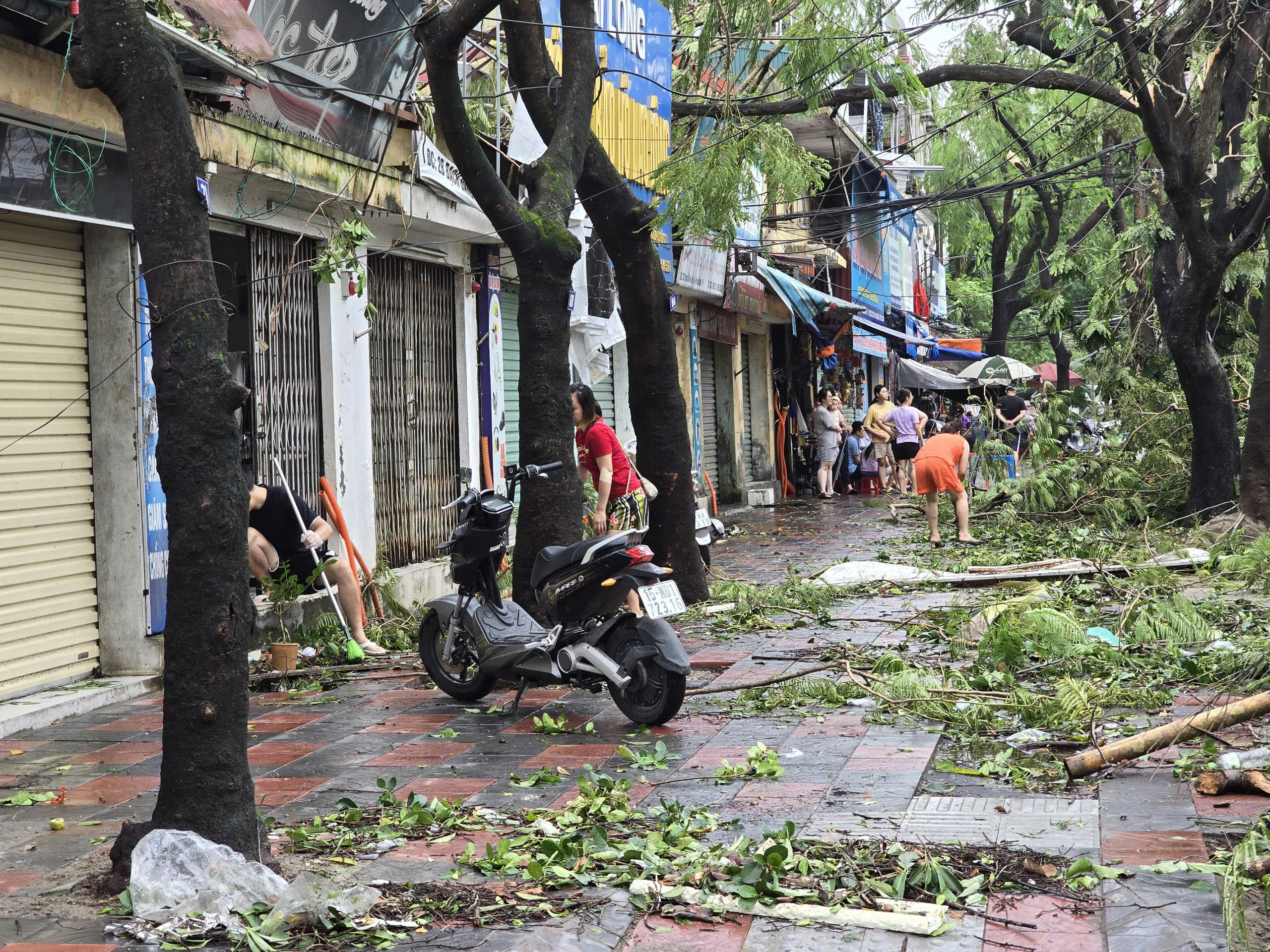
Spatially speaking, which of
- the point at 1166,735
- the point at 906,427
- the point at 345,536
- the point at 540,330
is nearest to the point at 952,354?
the point at 906,427

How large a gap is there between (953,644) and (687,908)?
435 centimetres

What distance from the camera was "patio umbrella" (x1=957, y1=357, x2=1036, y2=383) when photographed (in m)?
32.1

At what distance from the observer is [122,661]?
7688 millimetres

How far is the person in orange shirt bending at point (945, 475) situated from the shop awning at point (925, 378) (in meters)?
19.1

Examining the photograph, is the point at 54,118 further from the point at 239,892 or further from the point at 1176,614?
the point at 1176,614

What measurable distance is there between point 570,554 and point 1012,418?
13.2 m

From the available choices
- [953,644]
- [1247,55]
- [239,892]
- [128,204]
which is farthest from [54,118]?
[1247,55]

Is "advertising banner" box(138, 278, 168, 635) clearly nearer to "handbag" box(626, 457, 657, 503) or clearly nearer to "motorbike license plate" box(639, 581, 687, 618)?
"motorbike license plate" box(639, 581, 687, 618)

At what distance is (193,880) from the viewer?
386cm

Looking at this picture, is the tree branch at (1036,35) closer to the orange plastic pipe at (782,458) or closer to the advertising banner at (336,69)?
the advertising banner at (336,69)

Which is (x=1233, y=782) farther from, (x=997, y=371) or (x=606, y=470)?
(x=997, y=371)

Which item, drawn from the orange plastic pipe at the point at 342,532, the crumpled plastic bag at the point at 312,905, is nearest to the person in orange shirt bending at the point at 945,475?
the orange plastic pipe at the point at 342,532

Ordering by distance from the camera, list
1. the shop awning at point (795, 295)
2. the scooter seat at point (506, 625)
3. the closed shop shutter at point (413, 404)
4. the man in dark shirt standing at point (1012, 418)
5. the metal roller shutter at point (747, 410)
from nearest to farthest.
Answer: the scooter seat at point (506, 625) → the closed shop shutter at point (413, 404) → the man in dark shirt standing at point (1012, 418) → the shop awning at point (795, 295) → the metal roller shutter at point (747, 410)

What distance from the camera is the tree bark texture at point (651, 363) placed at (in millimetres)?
9555
